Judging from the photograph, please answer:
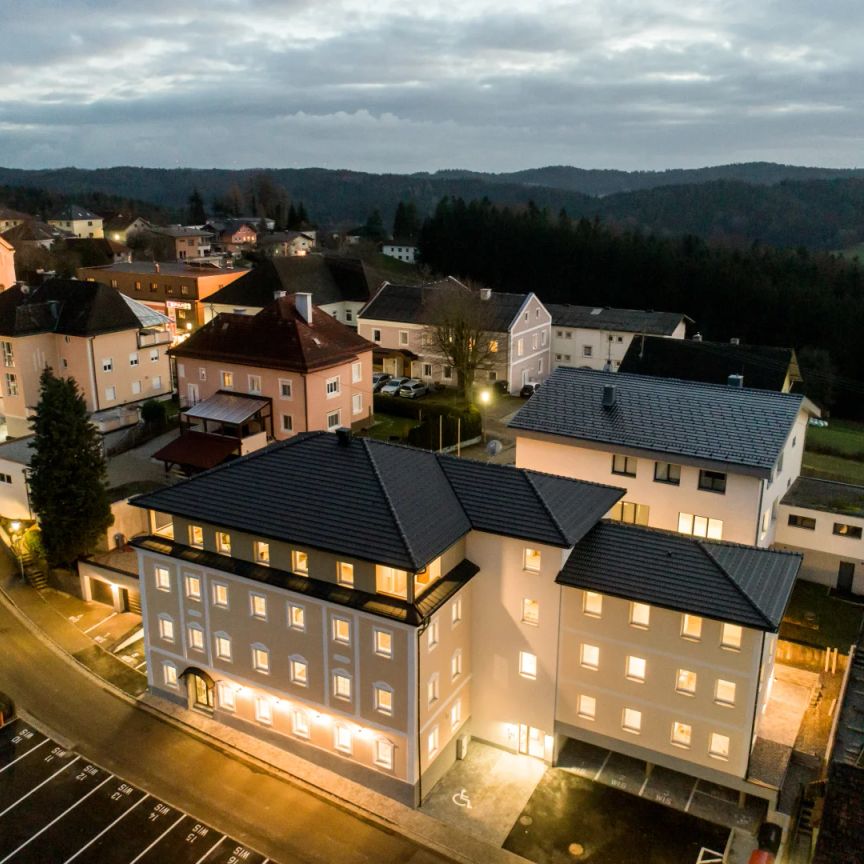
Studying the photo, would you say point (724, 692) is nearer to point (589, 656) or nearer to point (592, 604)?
point (589, 656)

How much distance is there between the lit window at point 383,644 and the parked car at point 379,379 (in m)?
39.9

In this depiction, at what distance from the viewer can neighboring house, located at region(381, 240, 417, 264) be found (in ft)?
447

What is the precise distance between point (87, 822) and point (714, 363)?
150 ft

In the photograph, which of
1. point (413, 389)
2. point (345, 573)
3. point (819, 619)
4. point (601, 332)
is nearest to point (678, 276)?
point (601, 332)

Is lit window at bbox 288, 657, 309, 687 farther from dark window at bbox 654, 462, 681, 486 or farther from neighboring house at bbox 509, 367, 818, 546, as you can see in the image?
dark window at bbox 654, 462, 681, 486

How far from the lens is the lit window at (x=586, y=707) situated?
1126 inches

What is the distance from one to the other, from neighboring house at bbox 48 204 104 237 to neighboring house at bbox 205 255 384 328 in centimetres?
8668

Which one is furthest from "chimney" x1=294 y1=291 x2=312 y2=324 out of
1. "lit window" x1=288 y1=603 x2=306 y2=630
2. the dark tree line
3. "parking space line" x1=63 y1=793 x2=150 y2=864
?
the dark tree line

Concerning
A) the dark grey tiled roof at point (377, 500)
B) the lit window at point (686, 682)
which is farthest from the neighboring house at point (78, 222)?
the lit window at point (686, 682)

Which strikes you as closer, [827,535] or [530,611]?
[530,611]

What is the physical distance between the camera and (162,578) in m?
31.2

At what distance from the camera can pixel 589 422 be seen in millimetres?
39031

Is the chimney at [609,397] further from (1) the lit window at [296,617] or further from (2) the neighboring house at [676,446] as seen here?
(1) the lit window at [296,617]

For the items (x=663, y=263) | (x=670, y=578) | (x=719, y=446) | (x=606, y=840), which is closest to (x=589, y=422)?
(x=719, y=446)
